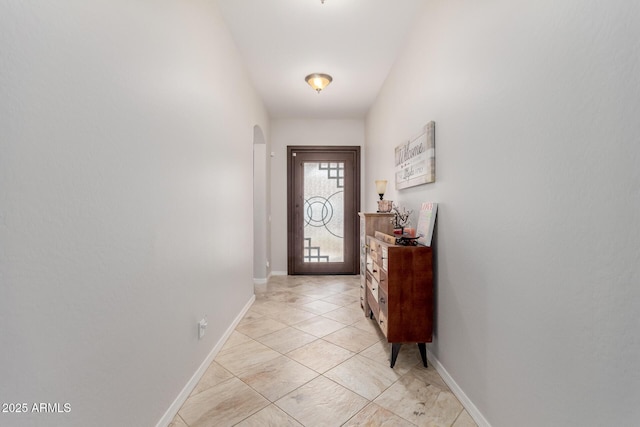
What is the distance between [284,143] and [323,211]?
4.55 ft

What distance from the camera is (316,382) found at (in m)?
1.92

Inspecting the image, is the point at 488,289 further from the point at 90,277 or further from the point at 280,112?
the point at 280,112

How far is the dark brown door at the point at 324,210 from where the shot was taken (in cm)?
513

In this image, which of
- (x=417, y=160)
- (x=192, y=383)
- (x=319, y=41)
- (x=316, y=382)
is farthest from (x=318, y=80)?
(x=192, y=383)

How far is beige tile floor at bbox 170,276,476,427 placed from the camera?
1593mm

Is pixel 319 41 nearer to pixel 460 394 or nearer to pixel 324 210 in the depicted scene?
pixel 324 210

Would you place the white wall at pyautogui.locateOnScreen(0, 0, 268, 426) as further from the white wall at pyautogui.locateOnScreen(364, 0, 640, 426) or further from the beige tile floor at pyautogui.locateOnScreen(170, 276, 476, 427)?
the white wall at pyautogui.locateOnScreen(364, 0, 640, 426)

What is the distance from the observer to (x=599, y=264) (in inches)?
34.8

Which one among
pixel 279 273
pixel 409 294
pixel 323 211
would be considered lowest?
pixel 279 273

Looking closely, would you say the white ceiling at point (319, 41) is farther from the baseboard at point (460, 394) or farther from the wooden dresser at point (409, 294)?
the baseboard at point (460, 394)

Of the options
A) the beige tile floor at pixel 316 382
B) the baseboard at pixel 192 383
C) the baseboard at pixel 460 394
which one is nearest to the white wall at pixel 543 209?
the baseboard at pixel 460 394

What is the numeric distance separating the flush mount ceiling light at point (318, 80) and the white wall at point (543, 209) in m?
1.79

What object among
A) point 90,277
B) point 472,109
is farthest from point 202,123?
point 472,109

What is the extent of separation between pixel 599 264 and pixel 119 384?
5.81 feet
